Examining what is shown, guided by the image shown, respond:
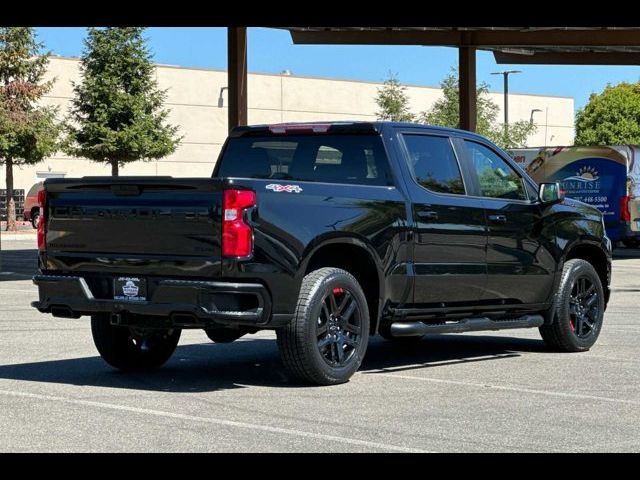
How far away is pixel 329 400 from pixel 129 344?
2253 millimetres

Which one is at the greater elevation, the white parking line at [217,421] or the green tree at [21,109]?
the green tree at [21,109]

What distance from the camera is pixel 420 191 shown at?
34.7 ft

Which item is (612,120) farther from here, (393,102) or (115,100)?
(115,100)

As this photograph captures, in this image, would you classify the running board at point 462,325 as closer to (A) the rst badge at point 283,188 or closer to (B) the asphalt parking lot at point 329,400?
(B) the asphalt parking lot at point 329,400

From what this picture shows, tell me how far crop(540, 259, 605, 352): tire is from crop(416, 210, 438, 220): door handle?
6.22 feet

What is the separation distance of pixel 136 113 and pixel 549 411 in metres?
46.5

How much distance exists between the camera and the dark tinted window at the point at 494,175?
37.3 ft

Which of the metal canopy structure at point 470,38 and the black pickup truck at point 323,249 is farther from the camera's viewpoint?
the metal canopy structure at point 470,38

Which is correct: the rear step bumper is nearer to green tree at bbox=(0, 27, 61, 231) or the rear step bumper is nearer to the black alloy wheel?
the black alloy wheel

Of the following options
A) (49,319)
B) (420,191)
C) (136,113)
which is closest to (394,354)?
(420,191)

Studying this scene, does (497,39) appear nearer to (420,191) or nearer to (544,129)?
(420,191)

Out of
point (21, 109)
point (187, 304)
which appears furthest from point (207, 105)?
point (187, 304)

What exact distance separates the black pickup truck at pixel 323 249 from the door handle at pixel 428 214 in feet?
0.04

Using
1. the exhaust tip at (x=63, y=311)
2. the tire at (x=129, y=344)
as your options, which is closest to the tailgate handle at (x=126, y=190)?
the exhaust tip at (x=63, y=311)
